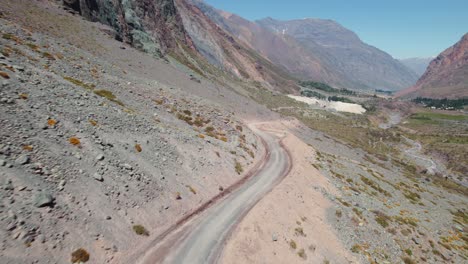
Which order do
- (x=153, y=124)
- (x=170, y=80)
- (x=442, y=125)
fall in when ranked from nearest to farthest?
(x=153, y=124) → (x=170, y=80) → (x=442, y=125)

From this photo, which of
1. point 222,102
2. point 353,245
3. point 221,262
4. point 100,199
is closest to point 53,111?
point 100,199

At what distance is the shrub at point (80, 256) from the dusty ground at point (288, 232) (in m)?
8.26

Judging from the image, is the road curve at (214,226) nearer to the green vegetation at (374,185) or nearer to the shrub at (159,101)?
the shrub at (159,101)

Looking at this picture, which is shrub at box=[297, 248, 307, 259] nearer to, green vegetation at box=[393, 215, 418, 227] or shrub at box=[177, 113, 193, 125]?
green vegetation at box=[393, 215, 418, 227]

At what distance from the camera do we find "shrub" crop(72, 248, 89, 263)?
13719 mm

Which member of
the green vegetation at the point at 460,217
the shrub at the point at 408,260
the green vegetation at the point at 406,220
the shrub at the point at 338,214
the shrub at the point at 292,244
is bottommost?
the green vegetation at the point at 460,217

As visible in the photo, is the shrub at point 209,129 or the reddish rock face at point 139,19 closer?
the shrub at point 209,129

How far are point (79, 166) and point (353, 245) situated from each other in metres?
24.6

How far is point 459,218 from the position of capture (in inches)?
2060

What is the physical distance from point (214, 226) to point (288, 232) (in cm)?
651

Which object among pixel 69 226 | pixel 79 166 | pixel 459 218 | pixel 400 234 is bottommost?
pixel 459 218

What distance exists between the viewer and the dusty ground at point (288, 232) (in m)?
19.9

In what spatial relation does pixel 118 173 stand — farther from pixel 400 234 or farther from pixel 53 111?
pixel 400 234

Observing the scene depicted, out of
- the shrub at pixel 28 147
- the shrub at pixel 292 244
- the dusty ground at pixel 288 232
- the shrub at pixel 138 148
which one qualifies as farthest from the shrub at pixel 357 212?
the shrub at pixel 28 147
